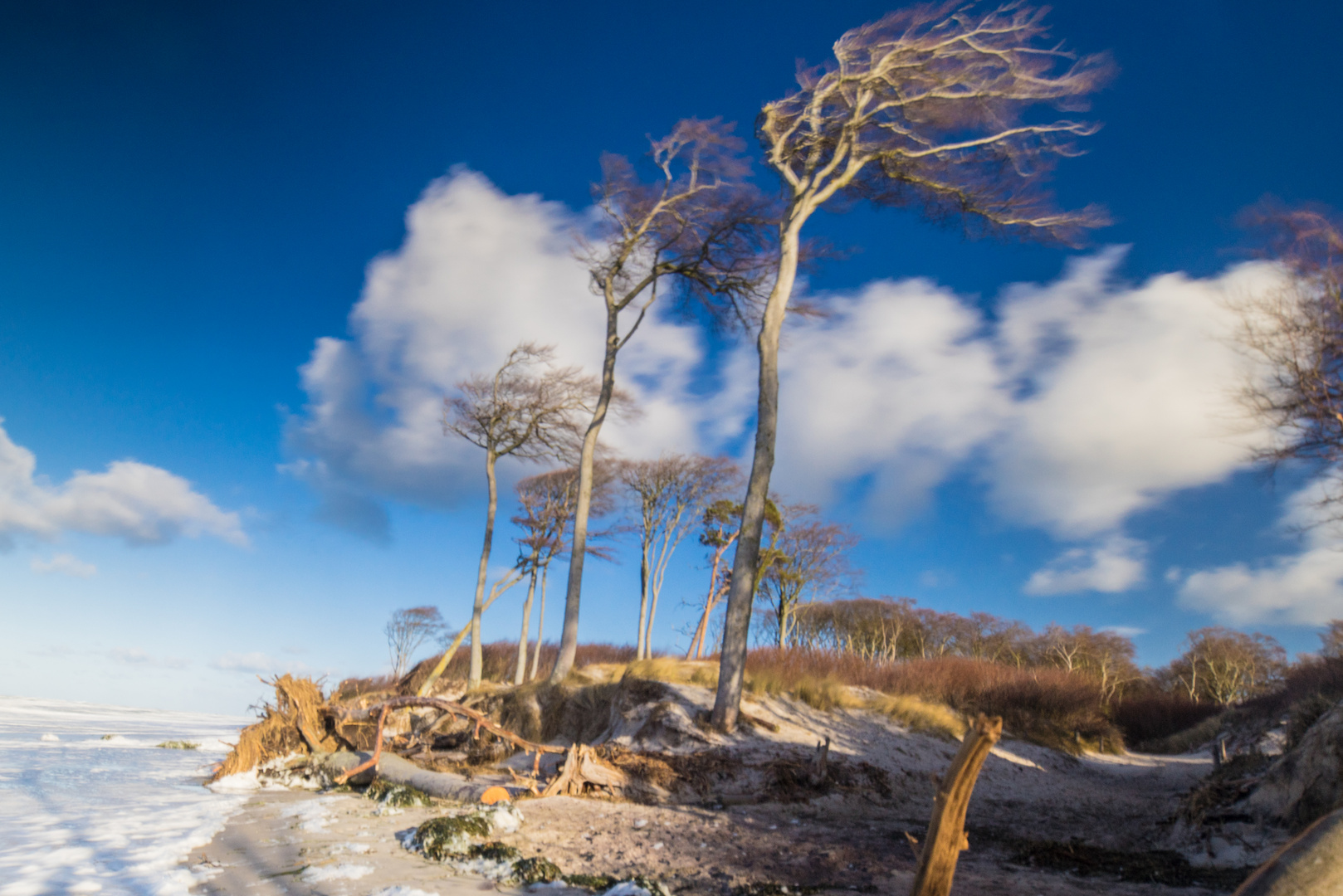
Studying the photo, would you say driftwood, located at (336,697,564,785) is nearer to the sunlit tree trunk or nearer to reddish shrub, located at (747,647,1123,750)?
the sunlit tree trunk

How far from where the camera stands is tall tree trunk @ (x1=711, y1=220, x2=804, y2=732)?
30.5ft

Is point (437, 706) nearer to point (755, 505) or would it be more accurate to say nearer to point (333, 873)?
point (333, 873)

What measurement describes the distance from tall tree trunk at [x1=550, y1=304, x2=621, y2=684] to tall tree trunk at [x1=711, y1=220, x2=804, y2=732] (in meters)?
4.52

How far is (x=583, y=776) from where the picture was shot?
23.1 feet

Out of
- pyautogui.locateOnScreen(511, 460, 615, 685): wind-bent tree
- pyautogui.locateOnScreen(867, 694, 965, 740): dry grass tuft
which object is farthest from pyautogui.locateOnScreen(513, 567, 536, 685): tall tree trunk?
pyautogui.locateOnScreen(867, 694, 965, 740): dry grass tuft

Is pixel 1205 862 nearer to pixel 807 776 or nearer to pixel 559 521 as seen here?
pixel 807 776

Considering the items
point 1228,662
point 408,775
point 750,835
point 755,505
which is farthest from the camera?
point 1228,662

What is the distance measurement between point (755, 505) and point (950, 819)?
7.89m

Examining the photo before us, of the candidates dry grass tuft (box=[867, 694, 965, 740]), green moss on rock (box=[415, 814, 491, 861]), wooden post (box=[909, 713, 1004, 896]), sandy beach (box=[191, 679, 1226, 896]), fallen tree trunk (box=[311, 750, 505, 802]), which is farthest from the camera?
dry grass tuft (box=[867, 694, 965, 740])

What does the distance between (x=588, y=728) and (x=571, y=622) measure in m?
2.96

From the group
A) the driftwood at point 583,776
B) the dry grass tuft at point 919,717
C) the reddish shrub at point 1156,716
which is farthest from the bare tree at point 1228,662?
the driftwood at point 583,776

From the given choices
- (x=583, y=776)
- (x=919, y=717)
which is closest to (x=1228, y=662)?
(x=919, y=717)

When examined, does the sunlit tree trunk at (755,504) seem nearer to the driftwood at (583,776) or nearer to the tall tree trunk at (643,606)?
the driftwood at (583,776)

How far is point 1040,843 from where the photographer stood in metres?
5.47
